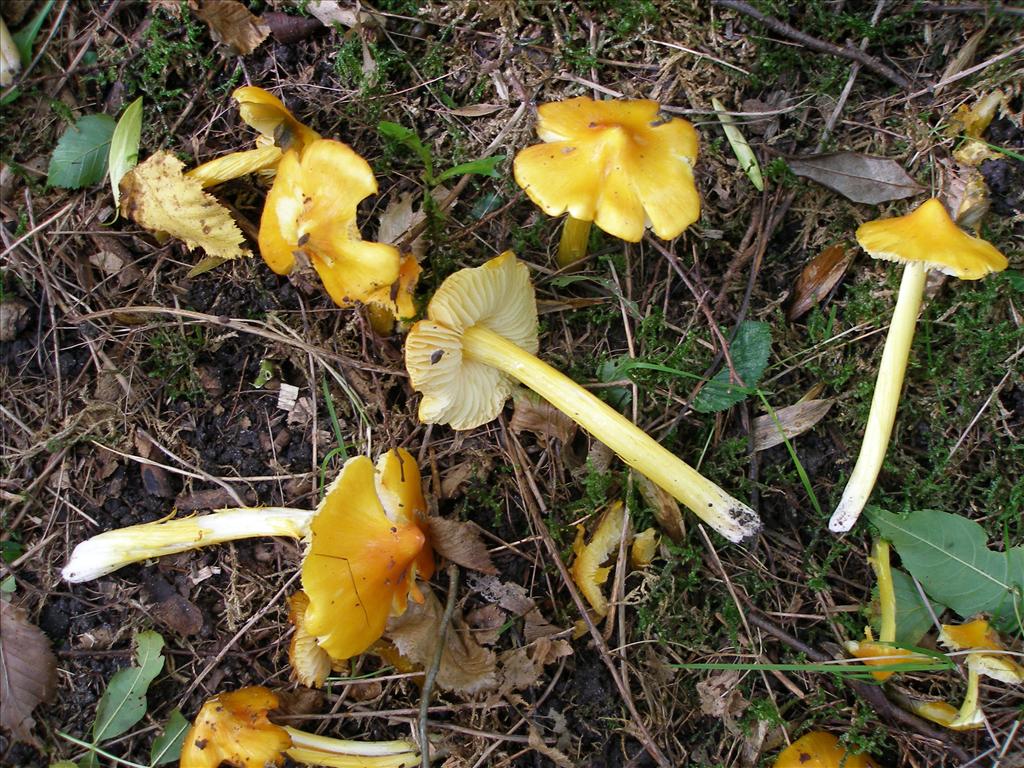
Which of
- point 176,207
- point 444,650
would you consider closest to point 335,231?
point 176,207

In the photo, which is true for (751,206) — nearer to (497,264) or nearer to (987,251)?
(987,251)

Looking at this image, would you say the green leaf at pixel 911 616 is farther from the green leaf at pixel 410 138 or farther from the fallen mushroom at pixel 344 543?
the green leaf at pixel 410 138

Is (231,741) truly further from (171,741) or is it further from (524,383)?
(524,383)

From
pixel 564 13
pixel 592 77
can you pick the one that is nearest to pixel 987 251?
pixel 592 77

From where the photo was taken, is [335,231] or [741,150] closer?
[335,231]

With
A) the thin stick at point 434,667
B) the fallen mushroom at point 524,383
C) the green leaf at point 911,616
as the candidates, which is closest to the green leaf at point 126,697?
the thin stick at point 434,667

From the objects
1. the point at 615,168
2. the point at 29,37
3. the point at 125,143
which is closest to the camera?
the point at 615,168

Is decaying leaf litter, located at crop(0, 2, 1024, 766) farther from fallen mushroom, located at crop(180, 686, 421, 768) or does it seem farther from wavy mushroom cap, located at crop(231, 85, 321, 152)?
wavy mushroom cap, located at crop(231, 85, 321, 152)
